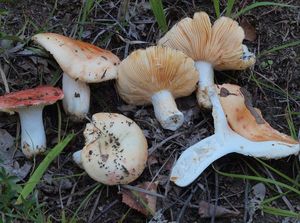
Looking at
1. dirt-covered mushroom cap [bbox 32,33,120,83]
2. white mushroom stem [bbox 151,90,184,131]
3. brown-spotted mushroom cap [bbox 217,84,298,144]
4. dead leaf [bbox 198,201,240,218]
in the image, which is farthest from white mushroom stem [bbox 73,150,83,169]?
brown-spotted mushroom cap [bbox 217,84,298,144]

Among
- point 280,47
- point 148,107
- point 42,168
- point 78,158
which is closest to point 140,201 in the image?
point 78,158

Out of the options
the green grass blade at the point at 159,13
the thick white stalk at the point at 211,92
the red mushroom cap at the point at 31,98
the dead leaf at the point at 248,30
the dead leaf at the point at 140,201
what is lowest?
the dead leaf at the point at 140,201

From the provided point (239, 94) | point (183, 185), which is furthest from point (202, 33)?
point (183, 185)

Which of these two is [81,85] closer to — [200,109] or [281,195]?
[200,109]

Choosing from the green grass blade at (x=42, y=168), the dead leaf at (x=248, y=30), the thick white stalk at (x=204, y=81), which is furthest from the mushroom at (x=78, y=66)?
the dead leaf at (x=248, y=30)

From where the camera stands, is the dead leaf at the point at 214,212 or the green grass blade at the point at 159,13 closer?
the dead leaf at the point at 214,212

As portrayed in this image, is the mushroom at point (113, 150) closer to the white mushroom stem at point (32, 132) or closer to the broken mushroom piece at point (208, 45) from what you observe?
the white mushroom stem at point (32, 132)

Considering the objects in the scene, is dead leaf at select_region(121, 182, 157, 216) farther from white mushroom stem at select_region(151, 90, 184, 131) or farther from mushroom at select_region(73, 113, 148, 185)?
white mushroom stem at select_region(151, 90, 184, 131)

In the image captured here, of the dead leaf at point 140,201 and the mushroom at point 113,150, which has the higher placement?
the mushroom at point 113,150
